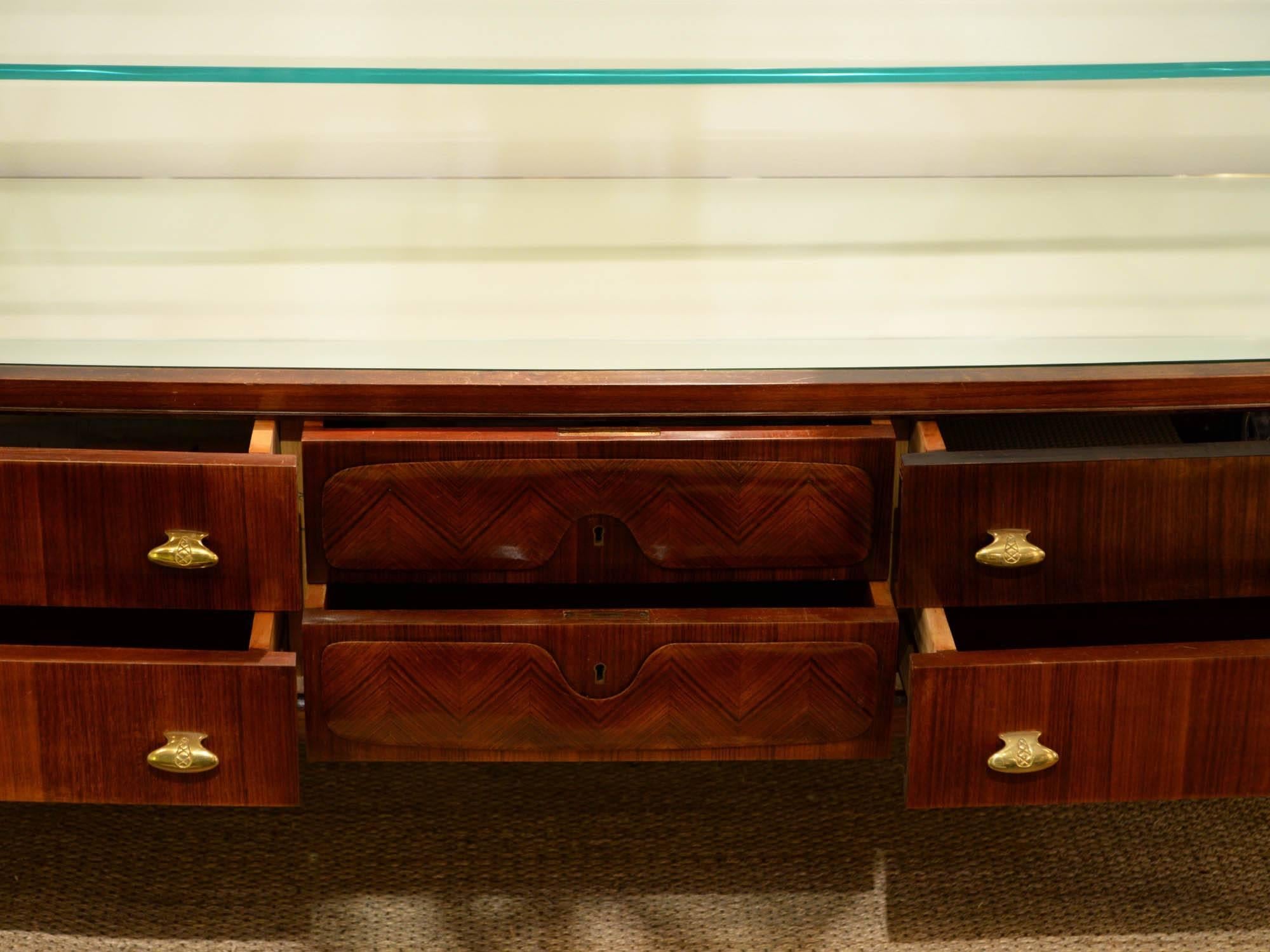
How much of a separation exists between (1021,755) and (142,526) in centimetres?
45

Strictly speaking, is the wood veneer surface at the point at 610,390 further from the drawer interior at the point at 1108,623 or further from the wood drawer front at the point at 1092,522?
the drawer interior at the point at 1108,623

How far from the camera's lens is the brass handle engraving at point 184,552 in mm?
629

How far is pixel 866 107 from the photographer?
0.92 m

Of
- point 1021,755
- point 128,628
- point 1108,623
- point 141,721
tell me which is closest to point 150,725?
point 141,721

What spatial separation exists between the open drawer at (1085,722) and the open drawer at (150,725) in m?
0.32

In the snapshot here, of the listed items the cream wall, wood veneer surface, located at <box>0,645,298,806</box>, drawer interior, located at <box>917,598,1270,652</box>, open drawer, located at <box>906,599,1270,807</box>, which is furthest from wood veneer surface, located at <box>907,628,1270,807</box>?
the cream wall

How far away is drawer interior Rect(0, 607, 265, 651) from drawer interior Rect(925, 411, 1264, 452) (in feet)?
1.48

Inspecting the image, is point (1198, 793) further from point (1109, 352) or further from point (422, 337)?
point (422, 337)

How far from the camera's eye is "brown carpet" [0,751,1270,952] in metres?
0.75

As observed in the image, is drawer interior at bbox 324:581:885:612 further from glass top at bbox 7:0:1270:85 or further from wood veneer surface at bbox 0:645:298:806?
glass top at bbox 7:0:1270:85

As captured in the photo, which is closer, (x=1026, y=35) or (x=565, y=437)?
(x=565, y=437)

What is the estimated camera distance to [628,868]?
0.80 metres

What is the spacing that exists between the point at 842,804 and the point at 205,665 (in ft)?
1.45

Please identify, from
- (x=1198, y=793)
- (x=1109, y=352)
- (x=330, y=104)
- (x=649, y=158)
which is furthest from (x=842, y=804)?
(x=330, y=104)
